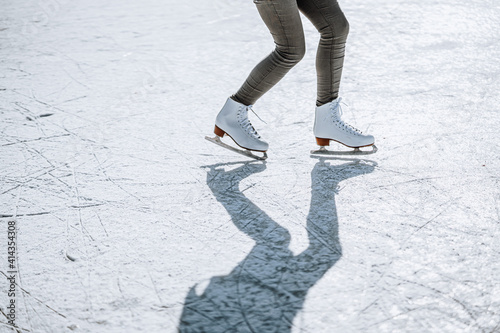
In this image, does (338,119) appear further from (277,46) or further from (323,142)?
(277,46)

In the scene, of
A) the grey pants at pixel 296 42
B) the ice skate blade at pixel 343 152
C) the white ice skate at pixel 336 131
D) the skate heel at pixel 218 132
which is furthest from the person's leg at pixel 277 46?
the ice skate blade at pixel 343 152

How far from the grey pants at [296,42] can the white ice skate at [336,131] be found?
5cm

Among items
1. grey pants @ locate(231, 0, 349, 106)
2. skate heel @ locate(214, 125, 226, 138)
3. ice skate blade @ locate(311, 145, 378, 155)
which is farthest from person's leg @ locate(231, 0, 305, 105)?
ice skate blade @ locate(311, 145, 378, 155)

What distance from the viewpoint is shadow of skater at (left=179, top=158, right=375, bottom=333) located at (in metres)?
1.82

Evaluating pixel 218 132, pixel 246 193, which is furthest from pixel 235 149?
pixel 246 193

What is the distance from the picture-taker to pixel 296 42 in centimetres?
268

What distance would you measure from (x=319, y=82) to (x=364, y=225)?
893 millimetres

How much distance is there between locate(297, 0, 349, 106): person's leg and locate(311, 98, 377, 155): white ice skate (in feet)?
0.16

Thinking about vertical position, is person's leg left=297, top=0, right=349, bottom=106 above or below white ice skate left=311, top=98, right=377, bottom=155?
above

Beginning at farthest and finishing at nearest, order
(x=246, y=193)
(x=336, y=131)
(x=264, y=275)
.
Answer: (x=336, y=131) < (x=246, y=193) < (x=264, y=275)

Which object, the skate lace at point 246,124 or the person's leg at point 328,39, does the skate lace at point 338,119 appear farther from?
the skate lace at point 246,124

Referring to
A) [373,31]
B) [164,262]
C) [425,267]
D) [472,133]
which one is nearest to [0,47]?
[373,31]

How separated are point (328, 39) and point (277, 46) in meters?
0.25

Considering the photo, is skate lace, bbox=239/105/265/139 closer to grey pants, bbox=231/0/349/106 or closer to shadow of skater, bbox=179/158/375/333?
grey pants, bbox=231/0/349/106
